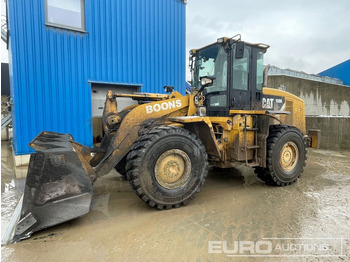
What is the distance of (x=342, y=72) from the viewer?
20.8 m

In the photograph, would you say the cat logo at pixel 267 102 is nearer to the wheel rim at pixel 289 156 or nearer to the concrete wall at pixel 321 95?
the wheel rim at pixel 289 156

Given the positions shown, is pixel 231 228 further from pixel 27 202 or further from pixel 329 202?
pixel 27 202

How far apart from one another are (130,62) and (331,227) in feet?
23.1

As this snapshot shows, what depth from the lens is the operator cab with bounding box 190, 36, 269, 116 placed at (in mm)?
4070

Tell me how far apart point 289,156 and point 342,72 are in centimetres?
2159

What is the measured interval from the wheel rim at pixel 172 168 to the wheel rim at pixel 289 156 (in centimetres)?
222

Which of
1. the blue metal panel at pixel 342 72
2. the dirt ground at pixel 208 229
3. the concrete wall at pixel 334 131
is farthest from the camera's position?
the blue metal panel at pixel 342 72

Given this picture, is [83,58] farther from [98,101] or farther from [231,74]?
[231,74]

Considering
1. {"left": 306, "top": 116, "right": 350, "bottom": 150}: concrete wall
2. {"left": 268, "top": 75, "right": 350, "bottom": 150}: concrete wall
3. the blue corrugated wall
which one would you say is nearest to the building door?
the blue corrugated wall

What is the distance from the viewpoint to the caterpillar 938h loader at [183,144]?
2842 mm

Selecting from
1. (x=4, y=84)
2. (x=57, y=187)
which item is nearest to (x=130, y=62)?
(x=57, y=187)

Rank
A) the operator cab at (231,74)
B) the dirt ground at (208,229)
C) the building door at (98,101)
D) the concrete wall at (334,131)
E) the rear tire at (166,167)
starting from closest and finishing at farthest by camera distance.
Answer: the dirt ground at (208,229)
the rear tire at (166,167)
the operator cab at (231,74)
the building door at (98,101)
the concrete wall at (334,131)

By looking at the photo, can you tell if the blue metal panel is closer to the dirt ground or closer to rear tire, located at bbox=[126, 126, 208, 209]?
the dirt ground

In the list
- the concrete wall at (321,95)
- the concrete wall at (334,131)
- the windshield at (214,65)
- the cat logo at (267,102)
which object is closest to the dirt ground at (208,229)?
the cat logo at (267,102)
